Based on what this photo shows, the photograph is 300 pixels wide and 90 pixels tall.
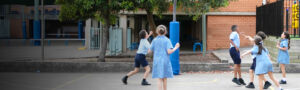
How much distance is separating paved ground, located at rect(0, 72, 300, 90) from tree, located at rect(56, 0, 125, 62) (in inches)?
98.2

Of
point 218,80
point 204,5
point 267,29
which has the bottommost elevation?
point 218,80

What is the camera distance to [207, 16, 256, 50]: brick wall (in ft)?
76.8

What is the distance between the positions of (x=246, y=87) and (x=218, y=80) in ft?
5.63

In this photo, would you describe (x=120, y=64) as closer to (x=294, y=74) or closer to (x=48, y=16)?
(x=294, y=74)

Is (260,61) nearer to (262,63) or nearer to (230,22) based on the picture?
(262,63)

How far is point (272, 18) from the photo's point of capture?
16.8 meters

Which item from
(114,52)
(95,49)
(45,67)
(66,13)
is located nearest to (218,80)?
(45,67)

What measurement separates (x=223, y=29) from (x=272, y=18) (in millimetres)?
6819

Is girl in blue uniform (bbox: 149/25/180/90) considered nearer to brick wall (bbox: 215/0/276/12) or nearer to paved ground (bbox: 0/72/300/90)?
paved ground (bbox: 0/72/300/90)

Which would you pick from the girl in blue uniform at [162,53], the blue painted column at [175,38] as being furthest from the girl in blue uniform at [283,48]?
the girl in blue uniform at [162,53]

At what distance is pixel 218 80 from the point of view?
12039mm

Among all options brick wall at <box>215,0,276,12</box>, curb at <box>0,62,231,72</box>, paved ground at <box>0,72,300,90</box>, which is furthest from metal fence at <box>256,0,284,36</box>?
brick wall at <box>215,0,276,12</box>

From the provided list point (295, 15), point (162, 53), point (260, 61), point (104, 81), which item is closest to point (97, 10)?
point (104, 81)

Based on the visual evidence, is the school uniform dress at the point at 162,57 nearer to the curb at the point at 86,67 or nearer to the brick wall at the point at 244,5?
the curb at the point at 86,67
